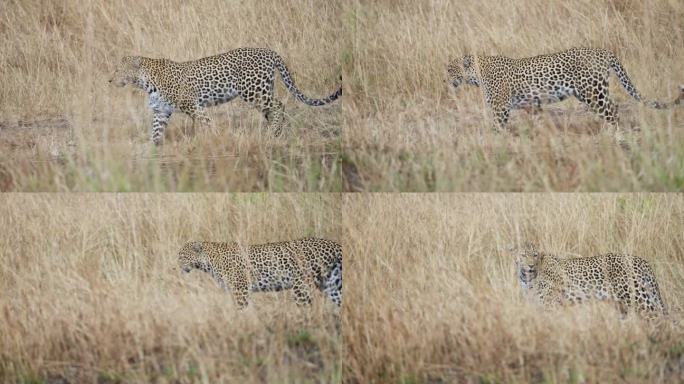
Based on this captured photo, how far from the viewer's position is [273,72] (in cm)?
395

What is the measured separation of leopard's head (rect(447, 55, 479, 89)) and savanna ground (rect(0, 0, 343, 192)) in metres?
0.44

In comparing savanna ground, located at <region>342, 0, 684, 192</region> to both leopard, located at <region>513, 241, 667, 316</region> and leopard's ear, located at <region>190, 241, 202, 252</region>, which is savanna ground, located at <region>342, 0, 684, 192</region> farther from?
leopard's ear, located at <region>190, 241, 202, 252</region>

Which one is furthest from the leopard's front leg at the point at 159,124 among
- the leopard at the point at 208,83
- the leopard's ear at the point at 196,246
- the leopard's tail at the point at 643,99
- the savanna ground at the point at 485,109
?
the leopard's tail at the point at 643,99

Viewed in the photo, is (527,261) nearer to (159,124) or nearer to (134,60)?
(159,124)

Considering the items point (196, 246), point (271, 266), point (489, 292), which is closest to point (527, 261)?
point (489, 292)

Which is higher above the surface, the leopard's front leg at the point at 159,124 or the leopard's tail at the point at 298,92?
the leopard's tail at the point at 298,92

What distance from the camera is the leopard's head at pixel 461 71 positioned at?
154 inches

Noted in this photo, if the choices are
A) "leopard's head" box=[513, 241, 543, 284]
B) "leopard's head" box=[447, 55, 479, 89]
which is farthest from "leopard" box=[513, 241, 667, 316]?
"leopard's head" box=[447, 55, 479, 89]

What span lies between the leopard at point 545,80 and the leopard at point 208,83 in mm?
528

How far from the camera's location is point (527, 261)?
3873 millimetres

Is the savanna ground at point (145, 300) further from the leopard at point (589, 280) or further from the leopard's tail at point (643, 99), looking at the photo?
the leopard's tail at point (643, 99)

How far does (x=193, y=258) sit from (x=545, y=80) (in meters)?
1.50

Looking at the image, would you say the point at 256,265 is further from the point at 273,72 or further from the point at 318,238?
the point at 273,72

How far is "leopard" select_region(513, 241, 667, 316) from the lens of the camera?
380 centimetres
